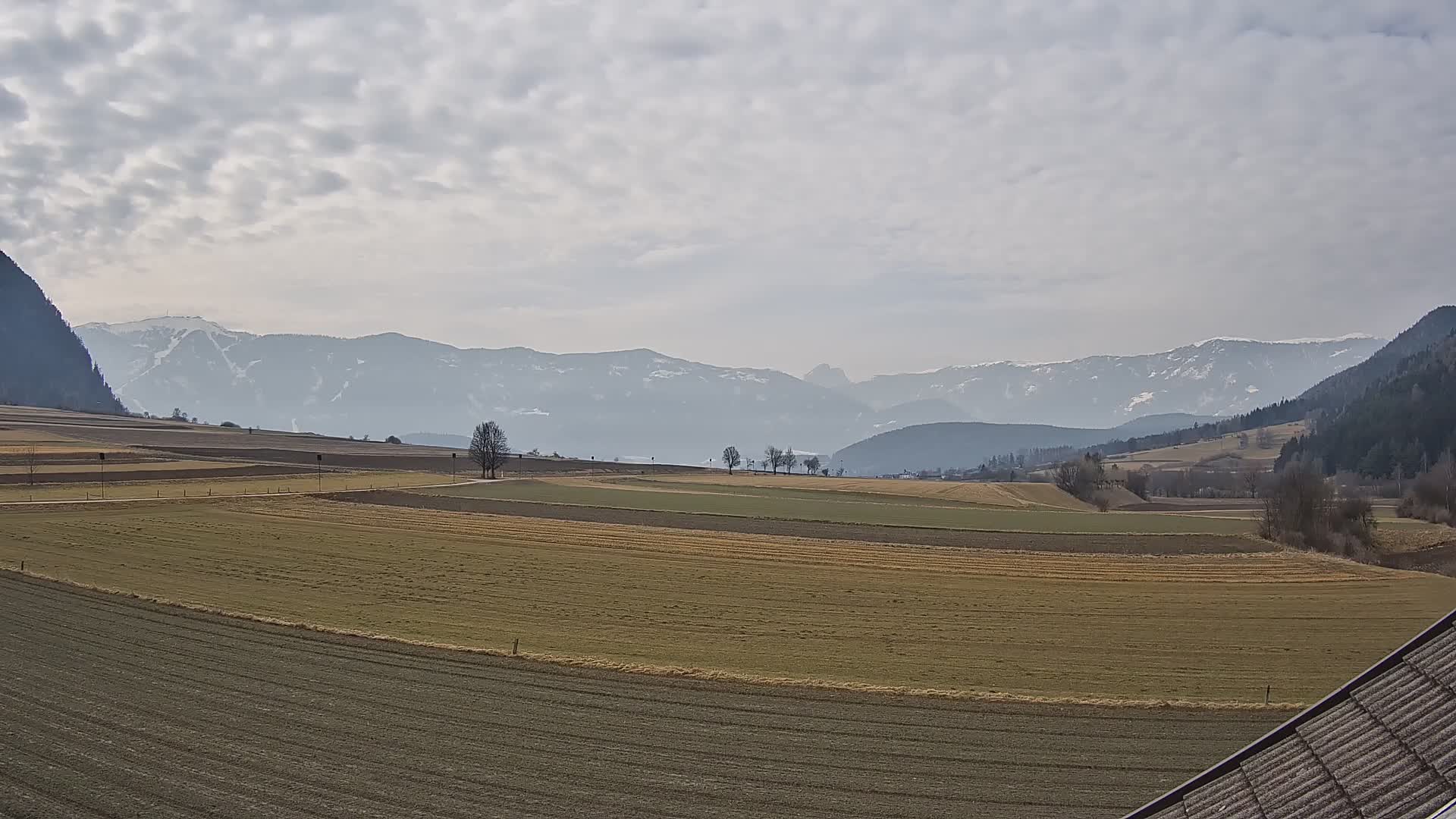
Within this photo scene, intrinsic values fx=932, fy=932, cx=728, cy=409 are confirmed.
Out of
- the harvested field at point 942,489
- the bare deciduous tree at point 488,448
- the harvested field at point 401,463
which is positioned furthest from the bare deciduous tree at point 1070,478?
the bare deciduous tree at point 488,448

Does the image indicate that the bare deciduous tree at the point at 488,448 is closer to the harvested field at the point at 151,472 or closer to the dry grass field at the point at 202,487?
the harvested field at the point at 151,472

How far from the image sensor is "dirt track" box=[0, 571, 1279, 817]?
16156 millimetres

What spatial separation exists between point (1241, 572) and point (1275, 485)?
120 feet

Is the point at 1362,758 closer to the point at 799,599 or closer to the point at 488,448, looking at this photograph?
the point at 799,599

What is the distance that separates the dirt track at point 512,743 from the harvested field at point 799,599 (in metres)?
2.52

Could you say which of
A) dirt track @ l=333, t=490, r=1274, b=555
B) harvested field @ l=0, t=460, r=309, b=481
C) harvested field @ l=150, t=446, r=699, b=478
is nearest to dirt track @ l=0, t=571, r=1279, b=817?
dirt track @ l=333, t=490, r=1274, b=555

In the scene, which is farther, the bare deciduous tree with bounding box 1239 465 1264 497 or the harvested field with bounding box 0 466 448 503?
the bare deciduous tree with bounding box 1239 465 1264 497

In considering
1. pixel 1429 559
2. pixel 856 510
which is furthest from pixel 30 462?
pixel 1429 559

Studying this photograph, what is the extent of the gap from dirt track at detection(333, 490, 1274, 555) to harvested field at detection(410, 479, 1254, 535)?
3.16 metres

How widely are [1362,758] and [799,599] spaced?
29.1 metres

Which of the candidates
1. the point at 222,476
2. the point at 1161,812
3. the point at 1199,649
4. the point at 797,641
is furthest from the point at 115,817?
the point at 222,476

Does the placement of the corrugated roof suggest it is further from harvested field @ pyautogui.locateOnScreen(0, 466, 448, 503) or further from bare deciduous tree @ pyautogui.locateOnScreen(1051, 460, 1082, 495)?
bare deciduous tree @ pyautogui.locateOnScreen(1051, 460, 1082, 495)

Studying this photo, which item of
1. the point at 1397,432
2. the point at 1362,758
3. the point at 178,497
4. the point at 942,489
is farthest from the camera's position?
the point at 1397,432

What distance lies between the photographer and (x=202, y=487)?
86.3 meters
